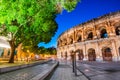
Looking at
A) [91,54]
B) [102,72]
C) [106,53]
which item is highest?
[106,53]

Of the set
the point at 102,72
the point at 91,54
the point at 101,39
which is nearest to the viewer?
the point at 102,72

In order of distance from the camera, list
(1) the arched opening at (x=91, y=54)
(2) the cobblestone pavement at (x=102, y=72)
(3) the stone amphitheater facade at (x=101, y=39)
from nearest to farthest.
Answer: (2) the cobblestone pavement at (x=102, y=72) → (3) the stone amphitheater facade at (x=101, y=39) → (1) the arched opening at (x=91, y=54)

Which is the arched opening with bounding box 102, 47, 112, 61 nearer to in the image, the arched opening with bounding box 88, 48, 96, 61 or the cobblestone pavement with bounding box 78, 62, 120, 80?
the arched opening with bounding box 88, 48, 96, 61

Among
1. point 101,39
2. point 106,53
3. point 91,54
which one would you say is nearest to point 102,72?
point 101,39

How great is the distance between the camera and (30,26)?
14641 millimetres

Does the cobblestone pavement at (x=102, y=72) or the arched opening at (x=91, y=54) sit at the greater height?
the arched opening at (x=91, y=54)

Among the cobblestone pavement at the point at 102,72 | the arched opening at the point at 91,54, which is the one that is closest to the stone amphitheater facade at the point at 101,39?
the arched opening at the point at 91,54

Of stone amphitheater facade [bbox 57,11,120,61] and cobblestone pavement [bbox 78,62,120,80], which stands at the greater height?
stone amphitheater facade [bbox 57,11,120,61]

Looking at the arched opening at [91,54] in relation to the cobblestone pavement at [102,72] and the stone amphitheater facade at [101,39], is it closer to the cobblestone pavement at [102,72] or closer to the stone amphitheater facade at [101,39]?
the stone amphitheater facade at [101,39]

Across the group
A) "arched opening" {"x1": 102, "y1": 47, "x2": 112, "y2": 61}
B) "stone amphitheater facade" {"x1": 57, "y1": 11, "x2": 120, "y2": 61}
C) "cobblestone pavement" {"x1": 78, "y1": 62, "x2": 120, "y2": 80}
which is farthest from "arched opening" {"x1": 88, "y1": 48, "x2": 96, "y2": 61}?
"cobblestone pavement" {"x1": 78, "y1": 62, "x2": 120, "y2": 80}

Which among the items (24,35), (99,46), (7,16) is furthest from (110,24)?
(7,16)

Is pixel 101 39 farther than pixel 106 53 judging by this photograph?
No

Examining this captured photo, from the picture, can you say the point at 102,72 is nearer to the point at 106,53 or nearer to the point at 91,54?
the point at 106,53

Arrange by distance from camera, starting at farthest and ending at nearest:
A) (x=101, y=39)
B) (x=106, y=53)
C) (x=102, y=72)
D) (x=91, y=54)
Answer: (x=91, y=54) < (x=106, y=53) < (x=101, y=39) < (x=102, y=72)
